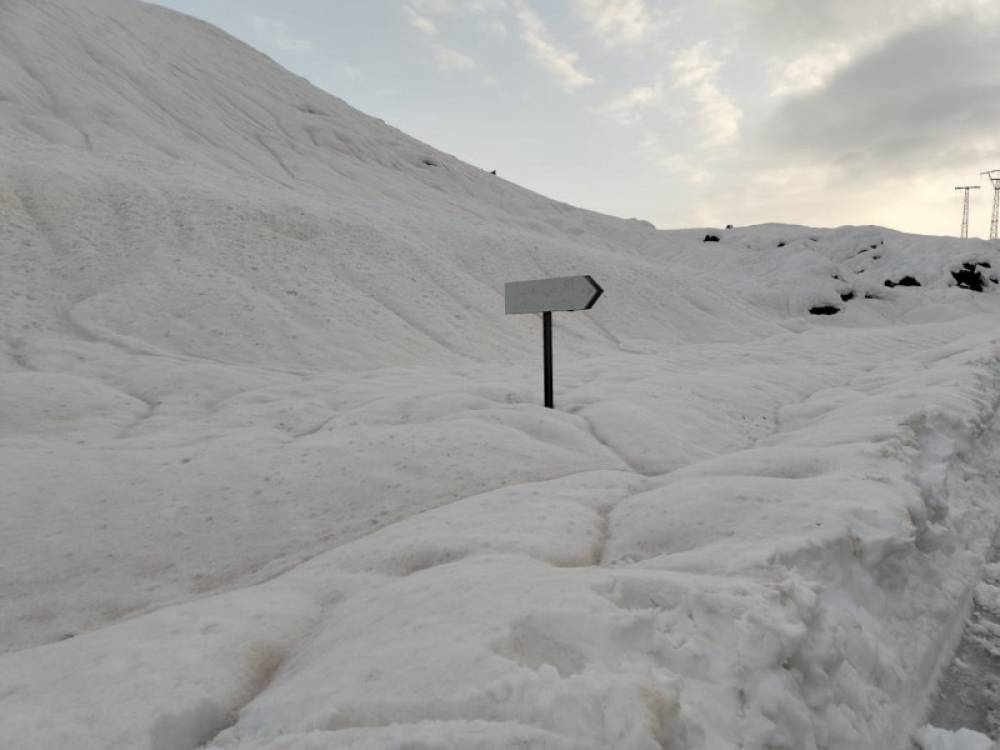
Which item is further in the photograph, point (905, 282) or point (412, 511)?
point (905, 282)

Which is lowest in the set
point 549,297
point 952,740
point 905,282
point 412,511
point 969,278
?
point 952,740

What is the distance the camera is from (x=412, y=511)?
12.7ft

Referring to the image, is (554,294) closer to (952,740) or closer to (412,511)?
(412,511)

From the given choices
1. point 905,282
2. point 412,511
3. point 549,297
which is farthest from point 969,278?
point 412,511

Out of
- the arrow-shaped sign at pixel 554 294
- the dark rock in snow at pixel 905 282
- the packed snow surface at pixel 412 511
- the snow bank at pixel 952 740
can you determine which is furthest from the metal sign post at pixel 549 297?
the dark rock in snow at pixel 905 282

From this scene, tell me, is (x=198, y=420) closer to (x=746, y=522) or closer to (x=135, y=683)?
(x=135, y=683)

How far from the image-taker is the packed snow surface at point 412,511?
68.8 inches

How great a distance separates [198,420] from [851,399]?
6616 mm

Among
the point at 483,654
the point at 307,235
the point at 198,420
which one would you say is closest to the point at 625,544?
the point at 483,654

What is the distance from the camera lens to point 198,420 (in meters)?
5.37

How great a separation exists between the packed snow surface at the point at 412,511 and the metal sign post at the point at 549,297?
658mm

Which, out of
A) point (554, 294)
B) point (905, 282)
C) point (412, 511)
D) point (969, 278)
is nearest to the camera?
point (412, 511)

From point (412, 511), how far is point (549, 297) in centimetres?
271

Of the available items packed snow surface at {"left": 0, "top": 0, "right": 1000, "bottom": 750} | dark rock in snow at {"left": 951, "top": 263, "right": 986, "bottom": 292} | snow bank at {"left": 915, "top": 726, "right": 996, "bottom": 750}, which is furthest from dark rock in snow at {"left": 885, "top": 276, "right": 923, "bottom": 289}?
snow bank at {"left": 915, "top": 726, "right": 996, "bottom": 750}
